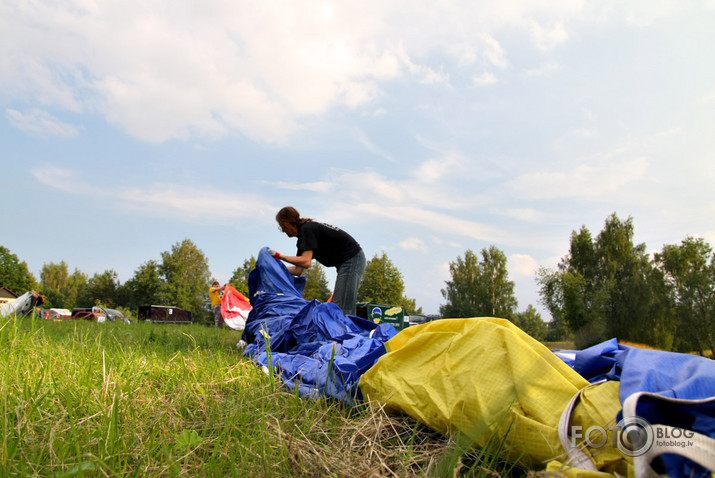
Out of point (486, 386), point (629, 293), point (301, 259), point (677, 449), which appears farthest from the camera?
point (629, 293)

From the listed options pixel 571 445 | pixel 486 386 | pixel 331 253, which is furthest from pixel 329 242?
pixel 571 445

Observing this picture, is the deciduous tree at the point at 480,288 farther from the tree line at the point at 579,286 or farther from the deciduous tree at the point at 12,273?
the deciduous tree at the point at 12,273

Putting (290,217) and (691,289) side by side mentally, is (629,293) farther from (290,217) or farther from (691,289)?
(290,217)

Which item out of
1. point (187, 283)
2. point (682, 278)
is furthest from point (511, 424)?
point (187, 283)

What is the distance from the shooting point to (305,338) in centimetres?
349

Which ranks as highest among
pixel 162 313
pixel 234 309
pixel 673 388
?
pixel 673 388

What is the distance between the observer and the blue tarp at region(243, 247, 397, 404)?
216 centimetres

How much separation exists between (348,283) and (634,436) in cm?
384

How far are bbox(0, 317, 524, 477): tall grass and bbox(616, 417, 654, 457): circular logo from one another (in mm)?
398

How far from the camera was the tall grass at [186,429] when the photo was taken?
4.40ft

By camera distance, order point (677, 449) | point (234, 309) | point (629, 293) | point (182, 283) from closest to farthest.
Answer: point (677, 449) → point (234, 309) → point (629, 293) → point (182, 283)

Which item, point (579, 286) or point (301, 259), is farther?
point (579, 286)

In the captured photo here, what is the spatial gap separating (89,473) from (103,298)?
61.6 m

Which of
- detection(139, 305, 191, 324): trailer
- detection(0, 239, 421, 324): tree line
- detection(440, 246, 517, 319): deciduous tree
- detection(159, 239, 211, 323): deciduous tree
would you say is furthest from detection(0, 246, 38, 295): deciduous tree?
detection(440, 246, 517, 319): deciduous tree
